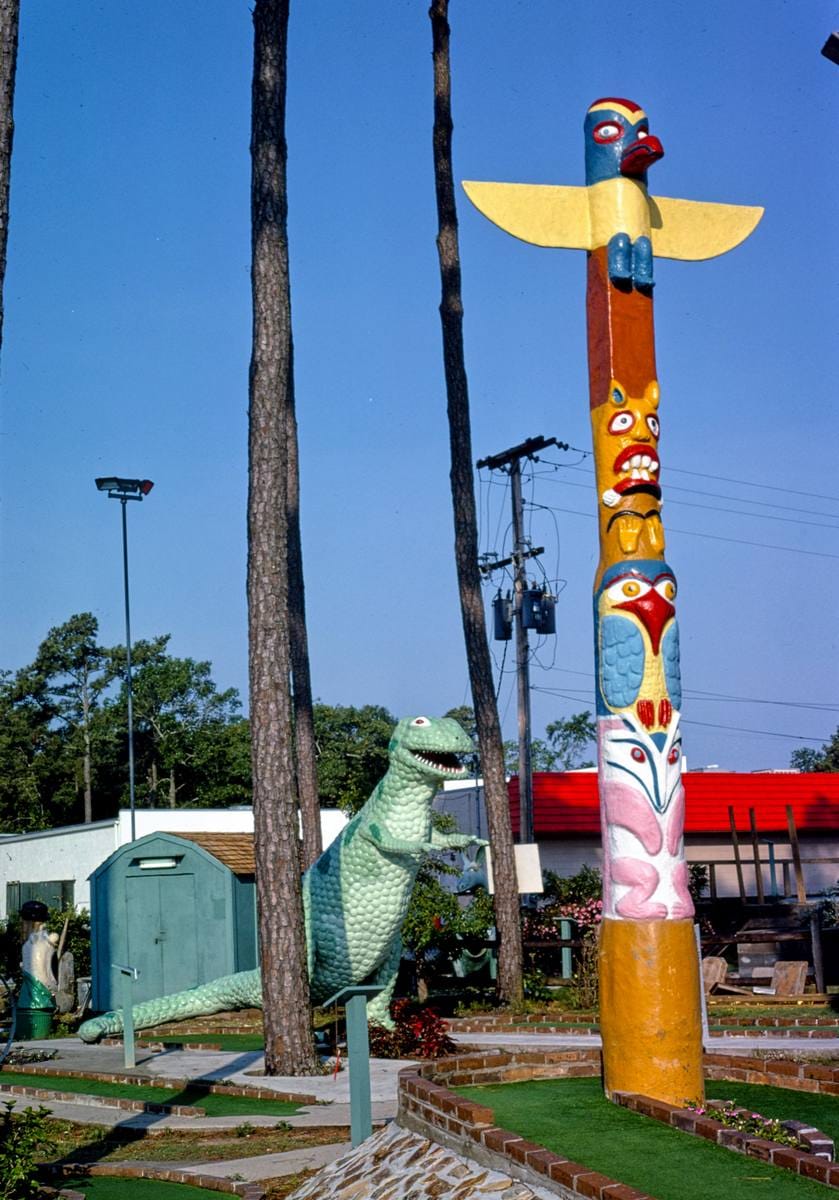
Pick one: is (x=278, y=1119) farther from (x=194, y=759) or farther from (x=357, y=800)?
(x=194, y=759)

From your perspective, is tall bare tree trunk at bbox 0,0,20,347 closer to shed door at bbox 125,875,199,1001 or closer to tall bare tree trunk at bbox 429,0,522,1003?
tall bare tree trunk at bbox 429,0,522,1003

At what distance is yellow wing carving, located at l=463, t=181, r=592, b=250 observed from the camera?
8664 mm

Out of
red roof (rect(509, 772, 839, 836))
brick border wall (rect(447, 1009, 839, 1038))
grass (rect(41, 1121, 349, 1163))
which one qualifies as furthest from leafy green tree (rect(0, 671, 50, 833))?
grass (rect(41, 1121, 349, 1163))

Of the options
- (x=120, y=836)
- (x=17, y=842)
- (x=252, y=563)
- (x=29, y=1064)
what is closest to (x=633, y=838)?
(x=252, y=563)

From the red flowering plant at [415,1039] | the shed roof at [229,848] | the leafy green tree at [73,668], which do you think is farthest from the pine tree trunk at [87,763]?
the red flowering plant at [415,1039]

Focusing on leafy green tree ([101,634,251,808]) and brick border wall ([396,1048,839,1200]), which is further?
leafy green tree ([101,634,251,808])

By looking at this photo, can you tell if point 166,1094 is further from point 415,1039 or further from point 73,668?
point 73,668

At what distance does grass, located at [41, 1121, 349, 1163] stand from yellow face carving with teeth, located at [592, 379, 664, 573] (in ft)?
→ 13.6

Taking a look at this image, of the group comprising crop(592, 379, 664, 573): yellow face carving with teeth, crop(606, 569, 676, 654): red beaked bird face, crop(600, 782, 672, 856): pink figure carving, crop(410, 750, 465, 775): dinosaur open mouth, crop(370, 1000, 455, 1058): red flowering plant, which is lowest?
crop(370, 1000, 455, 1058): red flowering plant

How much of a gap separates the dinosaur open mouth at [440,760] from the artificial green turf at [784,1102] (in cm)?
495

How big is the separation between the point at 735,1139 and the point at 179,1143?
4455 millimetres

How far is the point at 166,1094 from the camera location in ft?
39.0

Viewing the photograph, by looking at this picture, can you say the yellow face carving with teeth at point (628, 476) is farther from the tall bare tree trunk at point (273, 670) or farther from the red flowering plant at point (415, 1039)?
the red flowering plant at point (415, 1039)

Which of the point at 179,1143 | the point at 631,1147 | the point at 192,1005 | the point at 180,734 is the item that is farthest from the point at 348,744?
the point at 631,1147
